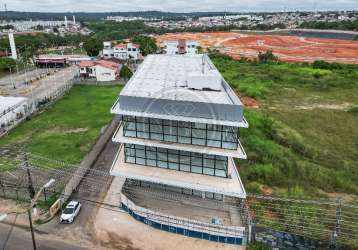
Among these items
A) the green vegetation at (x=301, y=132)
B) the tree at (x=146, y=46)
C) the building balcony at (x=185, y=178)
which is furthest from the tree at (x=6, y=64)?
the building balcony at (x=185, y=178)

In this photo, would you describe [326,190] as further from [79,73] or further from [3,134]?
[79,73]

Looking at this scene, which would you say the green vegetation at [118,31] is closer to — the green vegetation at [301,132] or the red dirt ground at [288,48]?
the red dirt ground at [288,48]

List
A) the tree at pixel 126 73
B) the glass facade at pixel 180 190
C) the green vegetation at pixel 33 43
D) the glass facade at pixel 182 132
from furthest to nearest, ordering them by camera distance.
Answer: the green vegetation at pixel 33 43, the tree at pixel 126 73, the glass facade at pixel 180 190, the glass facade at pixel 182 132

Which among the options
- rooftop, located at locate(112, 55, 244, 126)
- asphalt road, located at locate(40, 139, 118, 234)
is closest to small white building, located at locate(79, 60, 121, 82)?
asphalt road, located at locate(40, 139, 118, 234)

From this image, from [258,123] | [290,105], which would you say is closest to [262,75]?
[290,105]

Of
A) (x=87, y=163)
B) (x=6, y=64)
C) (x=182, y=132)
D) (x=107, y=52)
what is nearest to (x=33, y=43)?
(x=107, y=52)

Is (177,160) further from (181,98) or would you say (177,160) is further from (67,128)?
(67,128)
